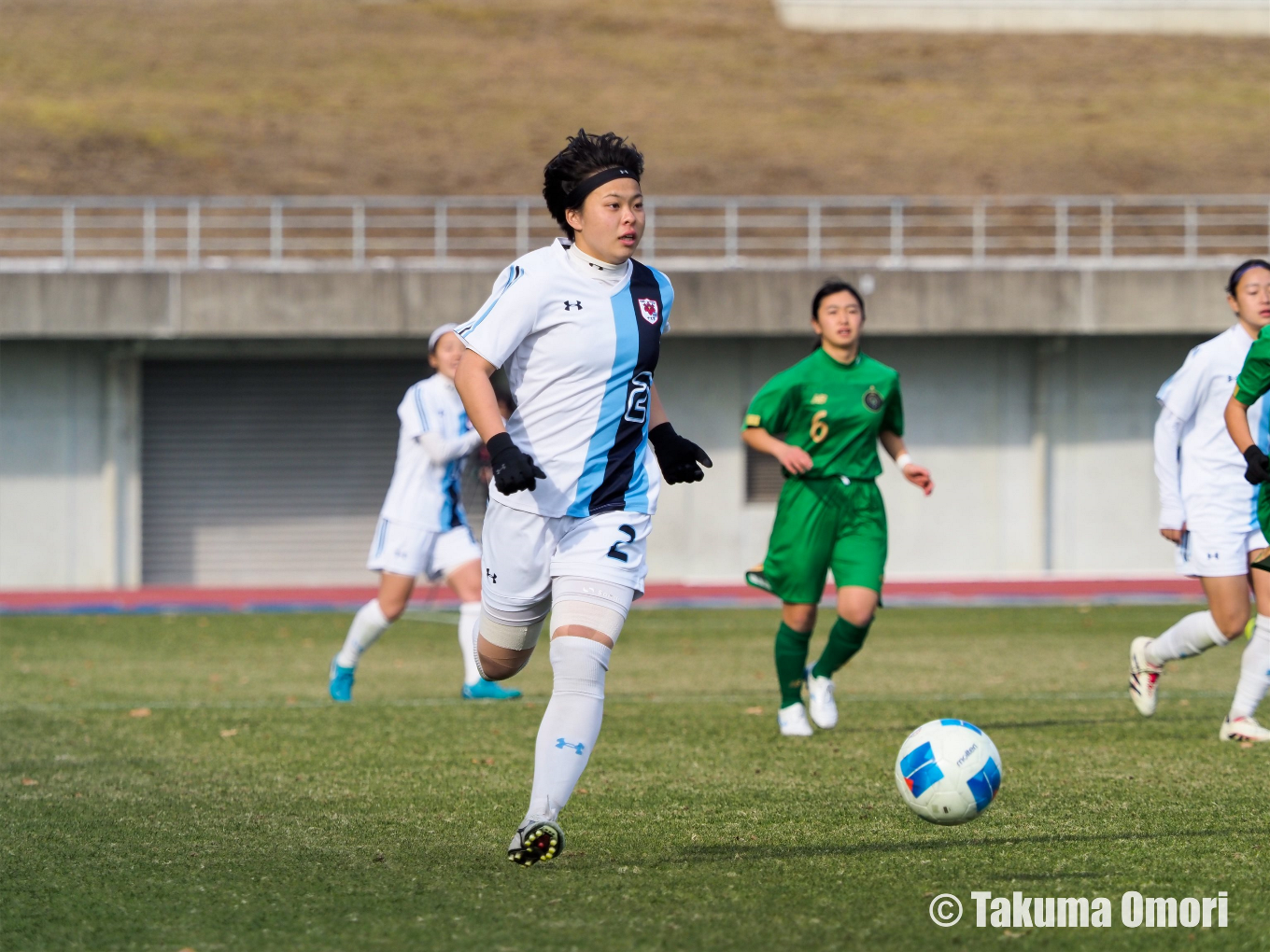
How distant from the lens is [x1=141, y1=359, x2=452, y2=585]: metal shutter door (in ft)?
79.4

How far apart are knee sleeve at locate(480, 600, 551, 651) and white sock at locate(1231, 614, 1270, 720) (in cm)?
378

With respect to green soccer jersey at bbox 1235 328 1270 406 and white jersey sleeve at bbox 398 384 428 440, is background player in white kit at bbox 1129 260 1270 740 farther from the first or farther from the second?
white jersey sleeve at bbox 398 384 428 440

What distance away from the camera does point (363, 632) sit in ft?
32.5

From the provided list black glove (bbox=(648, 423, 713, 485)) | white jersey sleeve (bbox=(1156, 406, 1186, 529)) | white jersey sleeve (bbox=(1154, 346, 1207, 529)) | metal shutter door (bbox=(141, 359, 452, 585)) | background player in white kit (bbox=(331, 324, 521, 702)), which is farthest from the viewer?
metal shutter door (bbox=(141, 359, 452, 585))

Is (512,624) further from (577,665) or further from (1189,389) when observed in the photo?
(1189,389)

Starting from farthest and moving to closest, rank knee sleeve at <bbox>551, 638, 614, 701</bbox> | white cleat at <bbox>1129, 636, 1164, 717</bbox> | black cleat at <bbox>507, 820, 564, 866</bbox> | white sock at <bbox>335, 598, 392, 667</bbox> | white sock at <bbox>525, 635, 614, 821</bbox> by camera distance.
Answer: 1. white sock at <bbox>335, 598, 392, 667</bbox>
2. white cleat at <bbox>1129, 636, 1164, 717</bbox>
3. knee sleeve at <bbox>551, 638, 614, 701</bbox>
4. white sock at <bbox>525, 635, 614, 821</bbox>
5. black cleat at <bbox>507, 820, 564, 866</bbox>

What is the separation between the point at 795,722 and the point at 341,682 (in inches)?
126

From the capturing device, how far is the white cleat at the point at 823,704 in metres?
8.16

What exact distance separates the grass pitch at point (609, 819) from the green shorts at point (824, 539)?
77cm

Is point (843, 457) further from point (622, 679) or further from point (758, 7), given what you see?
point (758, 7)

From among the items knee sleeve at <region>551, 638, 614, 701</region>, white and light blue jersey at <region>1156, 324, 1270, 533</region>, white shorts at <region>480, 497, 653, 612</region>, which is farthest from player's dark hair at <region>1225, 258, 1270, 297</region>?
knee sleeve at <region>551, 638, 614, 701</region>

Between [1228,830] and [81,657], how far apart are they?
34.4 feet

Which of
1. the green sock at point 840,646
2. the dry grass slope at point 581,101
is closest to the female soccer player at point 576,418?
the green sock at point 840,646

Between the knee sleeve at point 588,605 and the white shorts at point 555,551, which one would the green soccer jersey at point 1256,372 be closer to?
the white shorts at point 555,551
